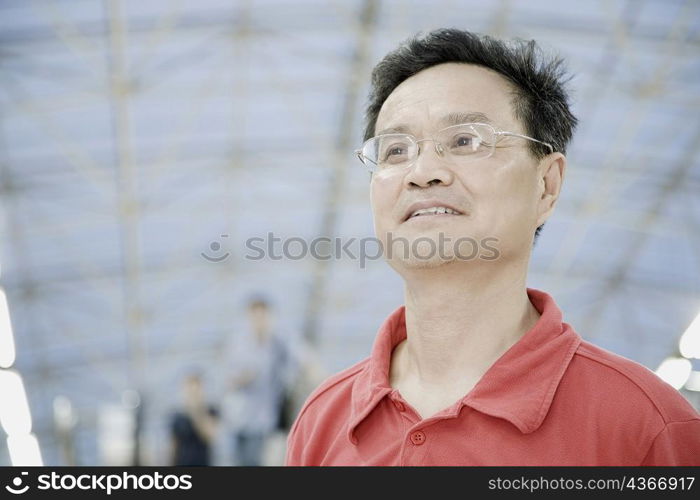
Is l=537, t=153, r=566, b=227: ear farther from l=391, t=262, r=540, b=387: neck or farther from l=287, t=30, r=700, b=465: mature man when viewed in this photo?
l=391, t=262, r=540, b=387: neck

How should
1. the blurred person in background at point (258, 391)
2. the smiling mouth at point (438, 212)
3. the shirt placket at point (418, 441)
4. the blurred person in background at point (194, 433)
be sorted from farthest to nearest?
the blurred person in background at point (194, 433) < the blurred person in background at point (258, 391) < the smiling mouth at point (438, 212) < the shirt placket at point (418, 441)

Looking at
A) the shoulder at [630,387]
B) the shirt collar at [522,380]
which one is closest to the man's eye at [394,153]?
the shirt collar at [522,380]

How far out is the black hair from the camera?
2.39 m

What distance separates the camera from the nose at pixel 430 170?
7.27 ft

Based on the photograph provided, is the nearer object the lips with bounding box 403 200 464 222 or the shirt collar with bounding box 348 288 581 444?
the shirt collar with bounding box 348 288 581 444

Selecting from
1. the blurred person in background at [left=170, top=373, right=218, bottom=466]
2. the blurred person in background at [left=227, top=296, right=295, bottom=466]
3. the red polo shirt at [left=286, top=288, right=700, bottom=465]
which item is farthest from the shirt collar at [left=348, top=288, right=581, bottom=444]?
the blurred person in background at [left=170, top=373, right=218, bottom=466]

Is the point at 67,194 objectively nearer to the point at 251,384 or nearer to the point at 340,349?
the point at 340,349

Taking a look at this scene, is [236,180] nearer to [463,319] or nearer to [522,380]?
[463,319]

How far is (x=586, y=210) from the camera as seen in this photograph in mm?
22438

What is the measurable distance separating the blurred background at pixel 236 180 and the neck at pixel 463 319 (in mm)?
6459

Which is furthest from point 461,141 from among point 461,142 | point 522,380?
point 522,380

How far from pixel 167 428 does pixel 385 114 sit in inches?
226

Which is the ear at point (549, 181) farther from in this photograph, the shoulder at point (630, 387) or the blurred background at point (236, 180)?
the blurred background at point (236, 180)

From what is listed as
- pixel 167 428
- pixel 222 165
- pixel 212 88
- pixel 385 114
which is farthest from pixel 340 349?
pixel 385 114
